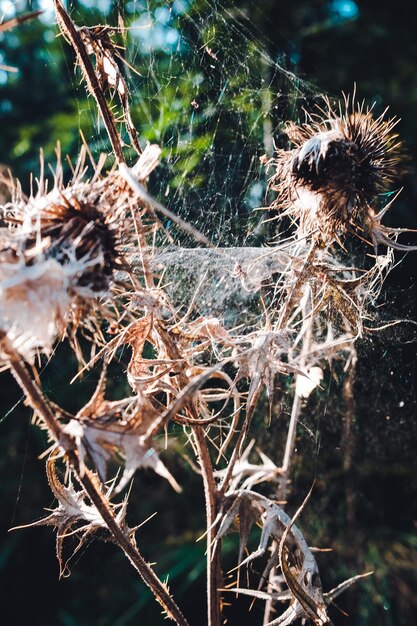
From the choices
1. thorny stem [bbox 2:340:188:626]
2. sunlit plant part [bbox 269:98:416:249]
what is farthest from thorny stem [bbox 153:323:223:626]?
sunlit plant part [bbox 269:98:416:249]

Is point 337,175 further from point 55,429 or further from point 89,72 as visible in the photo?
point 55,429

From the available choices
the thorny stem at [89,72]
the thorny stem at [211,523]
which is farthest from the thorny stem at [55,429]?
the thorny stem at [89,72]

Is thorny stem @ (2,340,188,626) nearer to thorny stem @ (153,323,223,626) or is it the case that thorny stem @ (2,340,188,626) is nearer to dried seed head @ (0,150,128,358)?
dried seed head @ (0,150,128,358)

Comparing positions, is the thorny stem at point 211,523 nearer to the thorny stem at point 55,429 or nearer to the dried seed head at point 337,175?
the thorny stem at point 55,429

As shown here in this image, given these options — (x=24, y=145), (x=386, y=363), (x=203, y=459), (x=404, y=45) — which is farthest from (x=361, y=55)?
(x=203, y=459)

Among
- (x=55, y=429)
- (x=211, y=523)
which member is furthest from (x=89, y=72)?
(x=211, y=523)

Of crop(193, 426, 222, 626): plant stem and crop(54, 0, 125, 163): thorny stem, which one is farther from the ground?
crop(54, 0, 125, 163): thorny stem

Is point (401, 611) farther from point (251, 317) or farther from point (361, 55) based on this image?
point (361, 55)
